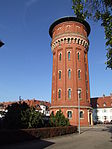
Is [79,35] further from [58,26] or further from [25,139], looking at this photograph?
[25,139]

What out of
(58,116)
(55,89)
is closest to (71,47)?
(55,89)

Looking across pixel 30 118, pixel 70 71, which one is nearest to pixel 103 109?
pixel 70 71

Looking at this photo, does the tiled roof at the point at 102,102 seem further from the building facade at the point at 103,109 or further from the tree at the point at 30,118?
the tree at the point at 30,118

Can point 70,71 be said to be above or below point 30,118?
above

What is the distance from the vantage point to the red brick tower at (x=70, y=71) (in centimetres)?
3410

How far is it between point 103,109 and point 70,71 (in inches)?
1280

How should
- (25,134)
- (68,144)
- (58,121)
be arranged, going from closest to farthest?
1. (68,144)
2. (25,134)
3. (58,121)

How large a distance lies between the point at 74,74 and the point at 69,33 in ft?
35.7

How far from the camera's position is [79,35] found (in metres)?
38.8

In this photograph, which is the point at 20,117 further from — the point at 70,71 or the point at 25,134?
the point at 70,71

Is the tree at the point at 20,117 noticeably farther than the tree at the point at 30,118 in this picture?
No

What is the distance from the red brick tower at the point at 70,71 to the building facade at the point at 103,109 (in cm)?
2554

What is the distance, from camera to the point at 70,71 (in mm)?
36375

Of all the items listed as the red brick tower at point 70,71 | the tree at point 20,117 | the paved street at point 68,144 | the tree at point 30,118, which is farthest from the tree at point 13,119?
the red brick tower at point 70,71
